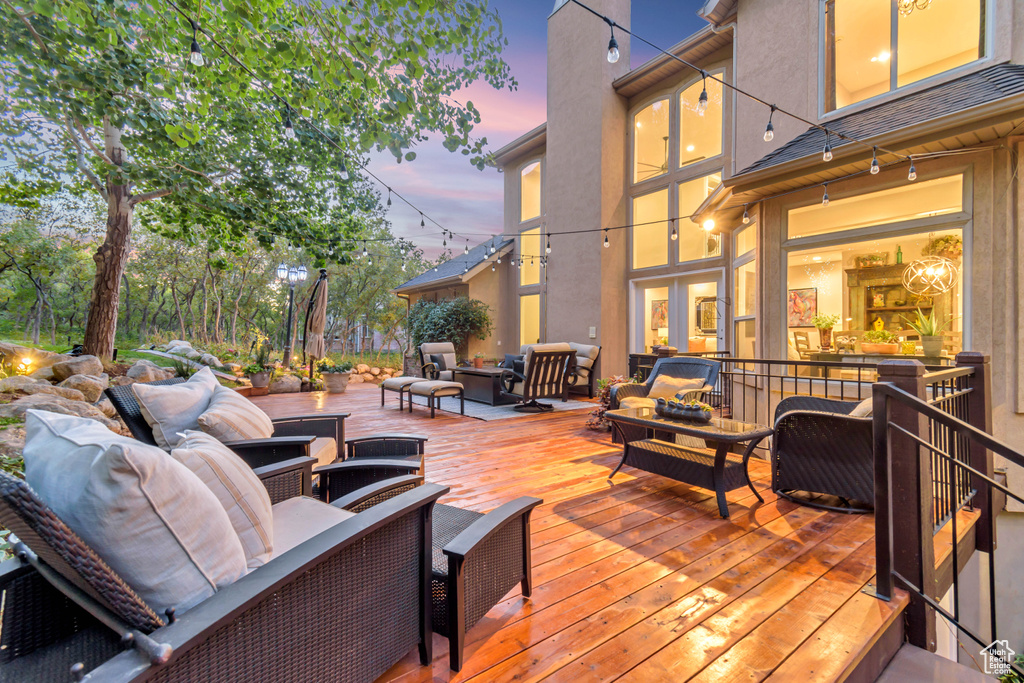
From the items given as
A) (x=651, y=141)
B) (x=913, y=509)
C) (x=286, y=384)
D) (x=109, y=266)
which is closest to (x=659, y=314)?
(x=651, y=141)

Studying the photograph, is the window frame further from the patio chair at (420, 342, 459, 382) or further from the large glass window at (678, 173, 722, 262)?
the patio chair at (420, 342, 459, 382)

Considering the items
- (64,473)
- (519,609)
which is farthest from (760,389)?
(64,473)

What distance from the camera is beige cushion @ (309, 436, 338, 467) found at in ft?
10.4

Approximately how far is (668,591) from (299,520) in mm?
1735

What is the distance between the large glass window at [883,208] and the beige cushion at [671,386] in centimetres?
272

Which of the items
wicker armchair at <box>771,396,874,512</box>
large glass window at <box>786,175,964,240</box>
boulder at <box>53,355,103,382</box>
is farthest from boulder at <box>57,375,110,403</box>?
large glass window at <box>786,175,964,240</box>

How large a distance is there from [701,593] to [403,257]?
1642 cm

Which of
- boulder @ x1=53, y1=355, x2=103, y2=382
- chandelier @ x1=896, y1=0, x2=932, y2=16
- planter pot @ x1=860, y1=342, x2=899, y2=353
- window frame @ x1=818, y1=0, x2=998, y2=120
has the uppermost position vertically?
chandelier @ x1=896, y1=0, x2=932, y2=16

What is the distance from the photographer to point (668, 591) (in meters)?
2.16

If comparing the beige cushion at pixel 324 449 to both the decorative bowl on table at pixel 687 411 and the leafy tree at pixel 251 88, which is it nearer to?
the leafy tree at pixel 251 88

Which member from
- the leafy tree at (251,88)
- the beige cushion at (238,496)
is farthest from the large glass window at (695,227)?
the beige cushion at (238,496)

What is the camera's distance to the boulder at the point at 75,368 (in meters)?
6.28

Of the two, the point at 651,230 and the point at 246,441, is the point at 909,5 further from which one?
the point at 246,441

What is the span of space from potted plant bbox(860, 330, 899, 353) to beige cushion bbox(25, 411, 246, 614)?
6.47m
